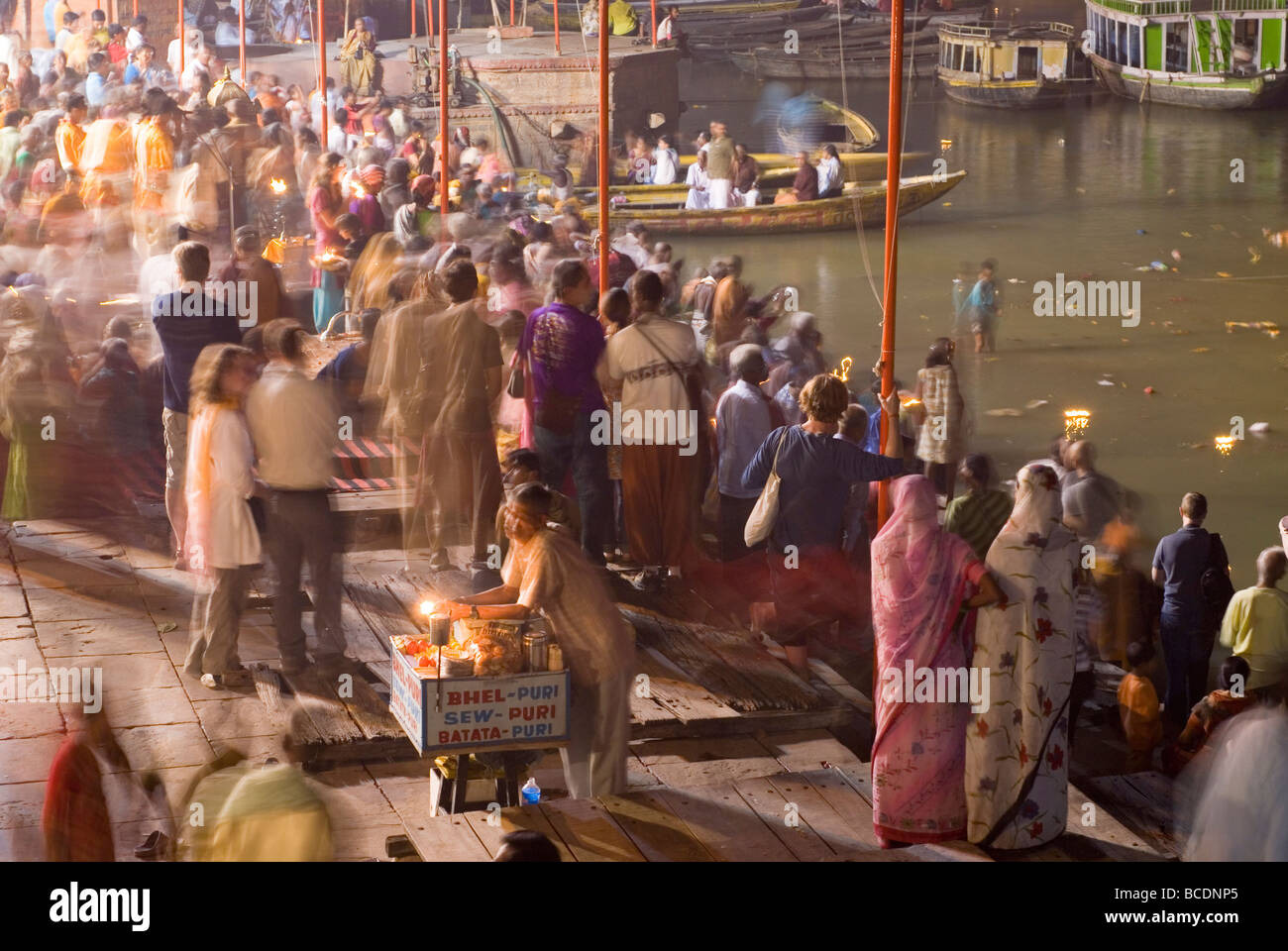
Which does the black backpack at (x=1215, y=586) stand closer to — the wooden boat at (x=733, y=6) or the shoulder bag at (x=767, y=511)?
the shoulder bag at (x=767, y=511)

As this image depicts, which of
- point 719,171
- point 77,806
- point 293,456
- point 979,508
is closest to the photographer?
point 77,806

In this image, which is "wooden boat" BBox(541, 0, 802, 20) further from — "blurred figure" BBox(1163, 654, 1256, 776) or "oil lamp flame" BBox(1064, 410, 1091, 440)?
"blurred figure" BBox(1163, 654, 1256, 776)

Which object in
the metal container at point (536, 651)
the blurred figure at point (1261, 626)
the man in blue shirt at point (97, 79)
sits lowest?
the blurred figure at point (1261, 626)

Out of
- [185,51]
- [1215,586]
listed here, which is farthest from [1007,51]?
[1215,586]

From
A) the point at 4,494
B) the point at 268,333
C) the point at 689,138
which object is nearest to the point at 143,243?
the point at 4,494

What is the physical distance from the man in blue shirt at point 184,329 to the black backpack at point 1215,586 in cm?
437

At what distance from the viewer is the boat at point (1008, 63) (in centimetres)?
4650

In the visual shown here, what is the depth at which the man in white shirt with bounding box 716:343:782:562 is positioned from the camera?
313 inches

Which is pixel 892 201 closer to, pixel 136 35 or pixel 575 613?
pixel 575 613

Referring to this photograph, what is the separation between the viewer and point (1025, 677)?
5.67 meters

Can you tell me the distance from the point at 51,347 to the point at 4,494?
0.80 metres

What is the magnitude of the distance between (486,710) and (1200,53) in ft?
147

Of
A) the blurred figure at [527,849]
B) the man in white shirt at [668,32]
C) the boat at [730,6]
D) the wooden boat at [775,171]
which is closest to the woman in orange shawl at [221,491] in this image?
the blurred figure at [527,849]

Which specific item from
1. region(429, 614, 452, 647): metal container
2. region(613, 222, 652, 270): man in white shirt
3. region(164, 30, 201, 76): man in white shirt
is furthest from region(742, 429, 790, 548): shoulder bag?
region(164, 30, 201, 76): man in white shirt
